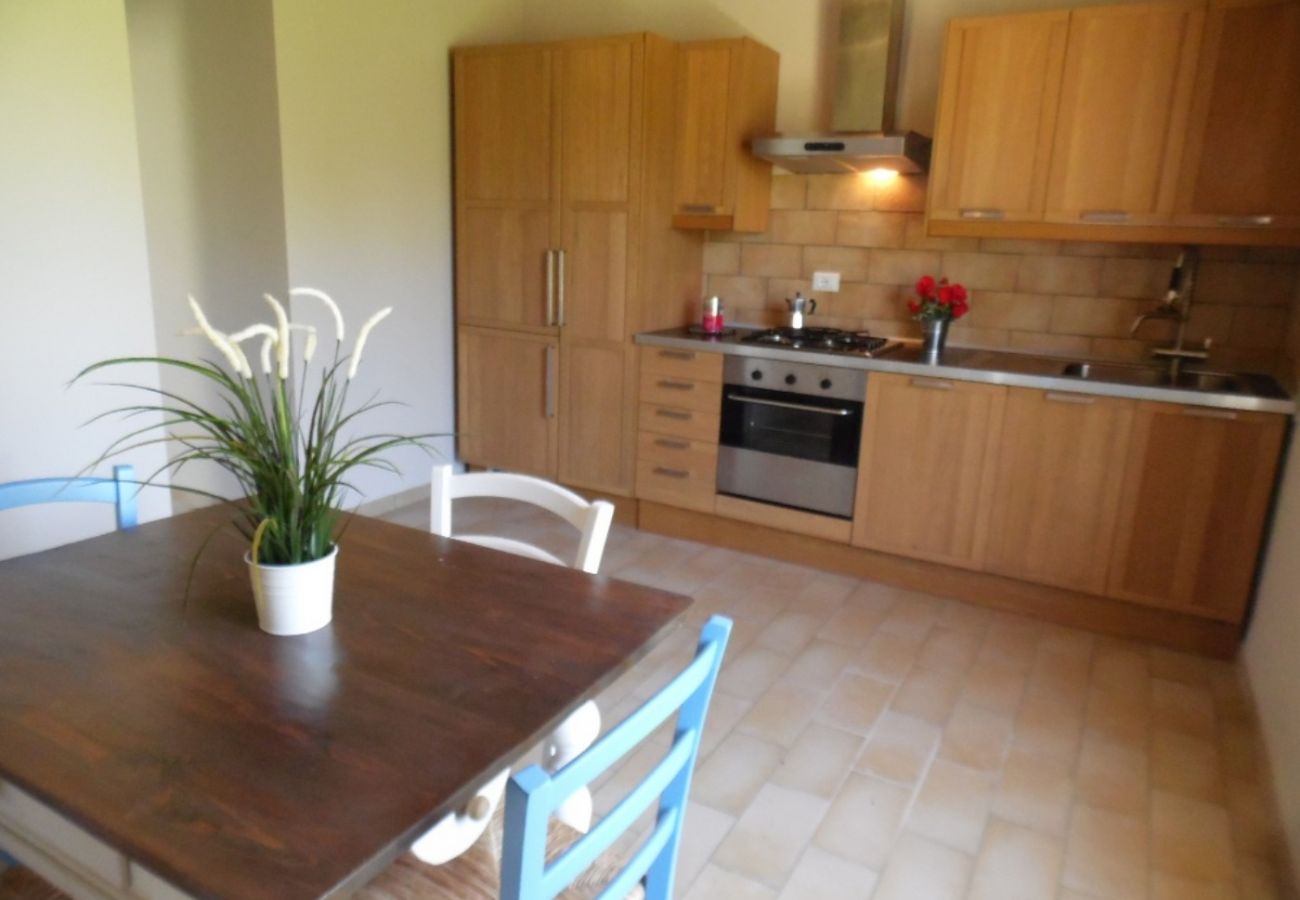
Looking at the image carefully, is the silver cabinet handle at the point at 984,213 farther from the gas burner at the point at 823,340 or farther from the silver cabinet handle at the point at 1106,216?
the gas burner at the point at 823,340

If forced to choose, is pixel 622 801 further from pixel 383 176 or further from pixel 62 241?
pixel 383 176

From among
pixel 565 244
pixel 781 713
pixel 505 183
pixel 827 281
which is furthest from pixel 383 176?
pixel 781 713

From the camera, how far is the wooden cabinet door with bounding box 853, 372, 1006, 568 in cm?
312

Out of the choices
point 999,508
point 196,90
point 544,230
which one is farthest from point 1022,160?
point 196,90

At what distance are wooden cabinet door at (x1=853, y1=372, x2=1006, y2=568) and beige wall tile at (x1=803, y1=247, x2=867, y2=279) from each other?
747mm

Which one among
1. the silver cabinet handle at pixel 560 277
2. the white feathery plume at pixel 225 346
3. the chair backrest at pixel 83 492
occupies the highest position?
the silver cabinet handle at pixel 560 277

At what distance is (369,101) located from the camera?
3.60m

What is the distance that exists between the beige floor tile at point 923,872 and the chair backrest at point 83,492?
1.69 meters

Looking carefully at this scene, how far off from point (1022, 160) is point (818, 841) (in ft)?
7.98

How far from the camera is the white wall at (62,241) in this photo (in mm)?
2342

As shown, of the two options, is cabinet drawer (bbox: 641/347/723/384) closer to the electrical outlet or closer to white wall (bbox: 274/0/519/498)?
the electrical outlet

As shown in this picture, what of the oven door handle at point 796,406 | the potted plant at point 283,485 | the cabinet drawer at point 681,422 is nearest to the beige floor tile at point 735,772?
the potted plant at point 283,485

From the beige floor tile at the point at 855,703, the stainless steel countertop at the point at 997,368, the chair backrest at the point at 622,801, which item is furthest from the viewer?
the stainless steel countertop at the point at 997,368

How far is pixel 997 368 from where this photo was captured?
3.07 m
